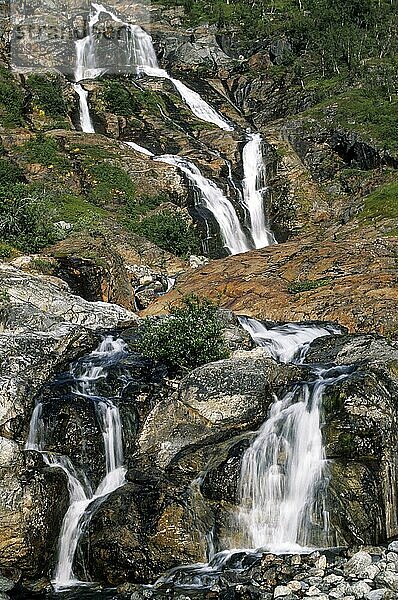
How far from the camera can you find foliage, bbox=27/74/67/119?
164 feet

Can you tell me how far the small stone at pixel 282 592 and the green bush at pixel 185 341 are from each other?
6.69 metres

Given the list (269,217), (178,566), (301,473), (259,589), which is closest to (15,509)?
(178,566)

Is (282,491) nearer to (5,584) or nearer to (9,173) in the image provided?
(5,584)

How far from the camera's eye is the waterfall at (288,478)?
469 inches

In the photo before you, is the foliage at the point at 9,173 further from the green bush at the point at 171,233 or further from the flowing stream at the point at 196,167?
the flowing stream at the point at 196,167

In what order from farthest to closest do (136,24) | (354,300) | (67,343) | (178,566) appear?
1. (136,24)
2. (354,300)
3. (67,343)
4. (178,566)

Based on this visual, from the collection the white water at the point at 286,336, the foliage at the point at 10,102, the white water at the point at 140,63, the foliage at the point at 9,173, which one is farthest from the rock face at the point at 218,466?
the white water at the point at 140,63

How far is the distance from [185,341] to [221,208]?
84.4ft

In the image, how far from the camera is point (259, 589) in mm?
9945

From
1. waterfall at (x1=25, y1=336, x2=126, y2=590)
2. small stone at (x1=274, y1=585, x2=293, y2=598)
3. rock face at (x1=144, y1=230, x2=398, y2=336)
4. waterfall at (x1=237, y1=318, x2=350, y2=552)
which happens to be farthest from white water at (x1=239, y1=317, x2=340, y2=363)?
small stone at (x1=274, y1=585, x2=293, y2=598)

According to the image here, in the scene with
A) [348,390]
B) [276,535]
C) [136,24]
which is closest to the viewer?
[276,535]

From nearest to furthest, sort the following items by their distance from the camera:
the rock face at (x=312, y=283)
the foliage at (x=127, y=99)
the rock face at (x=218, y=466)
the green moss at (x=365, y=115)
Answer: the rock face at (x=218, y=466), the rock face at (x=312, y=283), the green moss at (x=365, y=115), the foliage at (x=127, y=99)

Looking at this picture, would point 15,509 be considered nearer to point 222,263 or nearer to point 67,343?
point 67,343

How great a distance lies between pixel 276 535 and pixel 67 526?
13.5 feet
